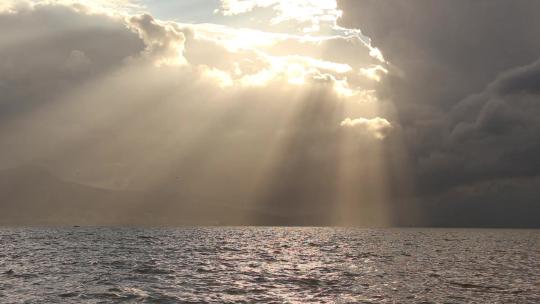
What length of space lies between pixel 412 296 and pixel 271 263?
27611mm

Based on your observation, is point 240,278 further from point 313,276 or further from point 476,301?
point 476,301

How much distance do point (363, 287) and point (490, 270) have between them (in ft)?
88.5

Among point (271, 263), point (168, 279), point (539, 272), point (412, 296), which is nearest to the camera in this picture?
point (412, 296)

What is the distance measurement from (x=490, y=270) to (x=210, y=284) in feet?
126

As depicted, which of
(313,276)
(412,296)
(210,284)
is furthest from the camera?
(313,276)

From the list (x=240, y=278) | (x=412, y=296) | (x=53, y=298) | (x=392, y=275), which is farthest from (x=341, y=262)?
(x=53, y=298)

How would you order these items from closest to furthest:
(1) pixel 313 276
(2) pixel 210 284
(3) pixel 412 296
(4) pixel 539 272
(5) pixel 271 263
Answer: (3) pixel 412 296
(2) pixel 210 284
(1) pixel 313 276
(4) pixel 539 272
(5) pixel 271 263

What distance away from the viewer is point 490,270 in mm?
62469

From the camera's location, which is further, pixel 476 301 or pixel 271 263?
pixel 271 263

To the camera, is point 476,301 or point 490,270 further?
point 490,270

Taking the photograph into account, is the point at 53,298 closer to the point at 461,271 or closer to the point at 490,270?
the point at 461,271

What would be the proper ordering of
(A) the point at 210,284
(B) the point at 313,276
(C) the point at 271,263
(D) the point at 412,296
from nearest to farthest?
(D) the point at 412,296 → (A) the point at 210,284 → (B) the point at 313,276 → (C) the point at 271,263

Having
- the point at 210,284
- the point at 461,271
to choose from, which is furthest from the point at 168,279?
the point at 461,271

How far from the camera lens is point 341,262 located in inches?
2694
